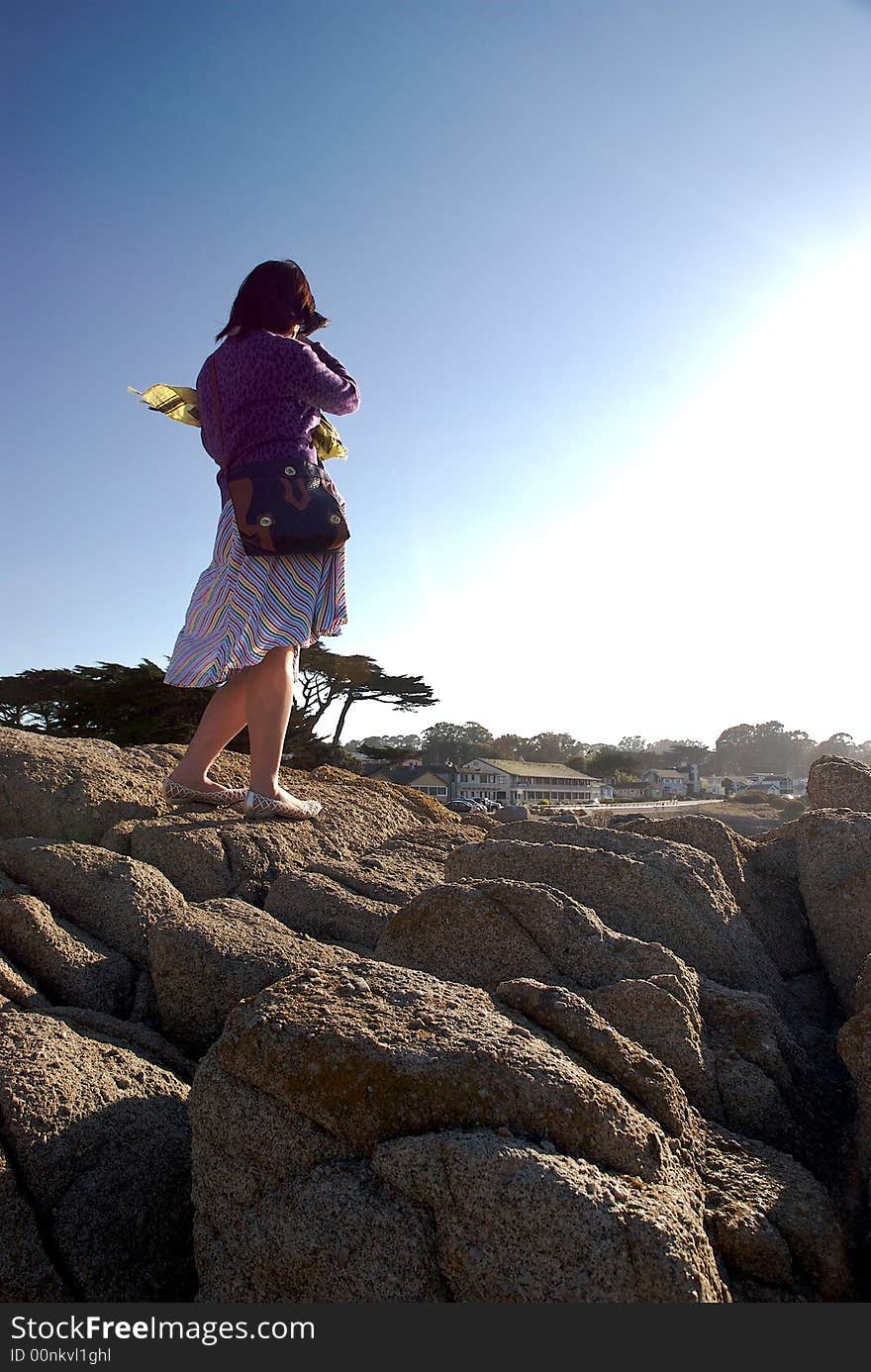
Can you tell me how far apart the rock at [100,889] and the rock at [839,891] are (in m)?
1.97

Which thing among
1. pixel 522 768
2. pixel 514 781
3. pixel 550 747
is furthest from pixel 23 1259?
pixel 550 747

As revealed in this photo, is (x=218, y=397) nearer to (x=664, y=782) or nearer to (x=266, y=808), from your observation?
(x=266, y=808)

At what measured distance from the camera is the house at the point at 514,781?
68.8 metres

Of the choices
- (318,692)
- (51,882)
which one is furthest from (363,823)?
(318,692)

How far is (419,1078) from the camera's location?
4.64 feet

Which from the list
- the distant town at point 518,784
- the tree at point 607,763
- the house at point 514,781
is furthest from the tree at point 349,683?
the tree at point 607,763

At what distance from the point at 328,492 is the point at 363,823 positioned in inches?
59.7

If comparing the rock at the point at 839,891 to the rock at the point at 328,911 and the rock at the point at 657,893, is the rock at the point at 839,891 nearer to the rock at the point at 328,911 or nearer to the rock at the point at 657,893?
the rock at the point at 657,893

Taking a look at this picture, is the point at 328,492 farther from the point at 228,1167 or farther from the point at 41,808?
the point at 228,1167

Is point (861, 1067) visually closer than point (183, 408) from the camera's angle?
Yes

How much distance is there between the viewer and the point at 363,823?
13.4 ft

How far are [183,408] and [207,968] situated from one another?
2631mm

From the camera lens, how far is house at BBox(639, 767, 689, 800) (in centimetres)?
9231

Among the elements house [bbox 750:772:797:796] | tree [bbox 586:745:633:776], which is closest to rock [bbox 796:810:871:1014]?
tree [bbox 586:745:633:776]
